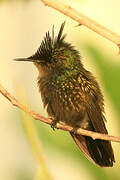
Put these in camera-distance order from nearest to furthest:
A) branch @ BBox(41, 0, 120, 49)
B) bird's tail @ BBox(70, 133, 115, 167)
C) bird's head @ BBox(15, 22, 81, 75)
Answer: branch @ BBox(41, 0, 120, 49) → bird's tail @ BBox(70, 133, 115, 167) → bird's head @ BBox(15, 22, 81, 75)

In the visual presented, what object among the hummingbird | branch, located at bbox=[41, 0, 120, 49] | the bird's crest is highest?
the bird's crest

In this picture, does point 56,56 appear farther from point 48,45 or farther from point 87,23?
point 87,23

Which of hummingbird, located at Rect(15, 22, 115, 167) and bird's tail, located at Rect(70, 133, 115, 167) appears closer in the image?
bird's tail, located at Rect(70, 133, 115, 167)

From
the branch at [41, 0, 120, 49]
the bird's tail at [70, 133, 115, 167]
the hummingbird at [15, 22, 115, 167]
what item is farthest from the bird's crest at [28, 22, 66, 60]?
the branch at [41, 0, 120, 49]

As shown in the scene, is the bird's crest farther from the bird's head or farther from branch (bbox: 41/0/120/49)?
branch (bbox: 41/0/120/49)

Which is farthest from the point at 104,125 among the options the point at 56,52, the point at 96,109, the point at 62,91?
the point at 56,52

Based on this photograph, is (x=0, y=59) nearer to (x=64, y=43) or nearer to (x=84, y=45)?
(x=64, y=43)

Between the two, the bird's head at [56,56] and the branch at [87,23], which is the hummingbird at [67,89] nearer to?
the bird's head at [56,56]

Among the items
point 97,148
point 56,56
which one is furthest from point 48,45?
point 97,148

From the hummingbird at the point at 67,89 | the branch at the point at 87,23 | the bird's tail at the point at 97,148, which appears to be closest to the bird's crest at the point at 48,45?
the hummingbird at the point at 67,89
